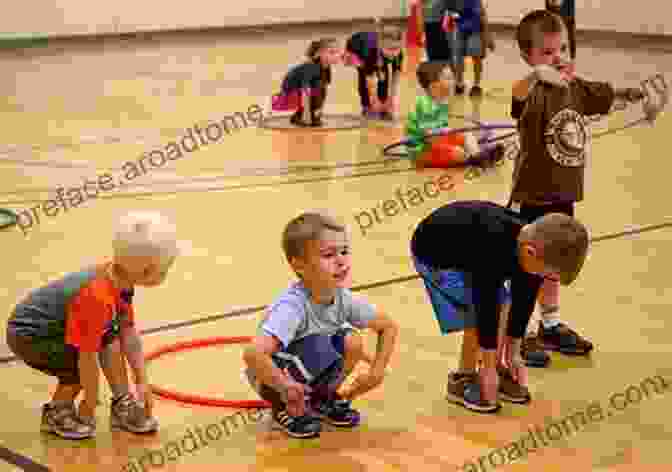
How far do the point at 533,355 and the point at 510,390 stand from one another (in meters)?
0.45

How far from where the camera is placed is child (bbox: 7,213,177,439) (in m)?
3.86

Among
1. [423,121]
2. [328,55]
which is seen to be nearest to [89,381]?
[423,121]

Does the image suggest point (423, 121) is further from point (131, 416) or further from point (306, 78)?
point (131, 416)

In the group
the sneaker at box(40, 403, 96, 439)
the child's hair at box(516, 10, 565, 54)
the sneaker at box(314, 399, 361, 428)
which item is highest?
the child's hair at box(516, 10, 565, 54)

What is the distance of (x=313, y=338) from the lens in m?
4.12

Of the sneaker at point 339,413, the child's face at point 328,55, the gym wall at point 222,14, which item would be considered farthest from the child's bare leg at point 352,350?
the gym wall at point 222,14

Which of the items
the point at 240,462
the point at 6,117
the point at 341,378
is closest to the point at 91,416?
the point at 240,462

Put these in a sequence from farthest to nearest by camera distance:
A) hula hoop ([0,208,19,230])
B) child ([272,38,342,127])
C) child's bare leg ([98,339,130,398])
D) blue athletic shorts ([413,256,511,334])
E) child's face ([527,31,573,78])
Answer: child ([272,38,342,127]) < hula hoop ([0,208,19,230]) < child's face ([527,31,573,78]) < blue athletic shorts ([413,256,511,334]) < child's bare leg ([98,339,130,398])

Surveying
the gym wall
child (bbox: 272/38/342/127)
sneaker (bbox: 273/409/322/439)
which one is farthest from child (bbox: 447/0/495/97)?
sneaker (bbox: 273/409/322/439)

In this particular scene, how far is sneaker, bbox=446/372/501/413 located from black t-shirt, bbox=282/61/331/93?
6.43 m

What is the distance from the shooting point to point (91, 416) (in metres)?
4.11

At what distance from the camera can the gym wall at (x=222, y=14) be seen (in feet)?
54.3

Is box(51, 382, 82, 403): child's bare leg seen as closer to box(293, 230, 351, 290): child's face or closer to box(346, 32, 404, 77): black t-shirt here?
box(293, 230, 351, 290): child's face

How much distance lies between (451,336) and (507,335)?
0.64 meters
